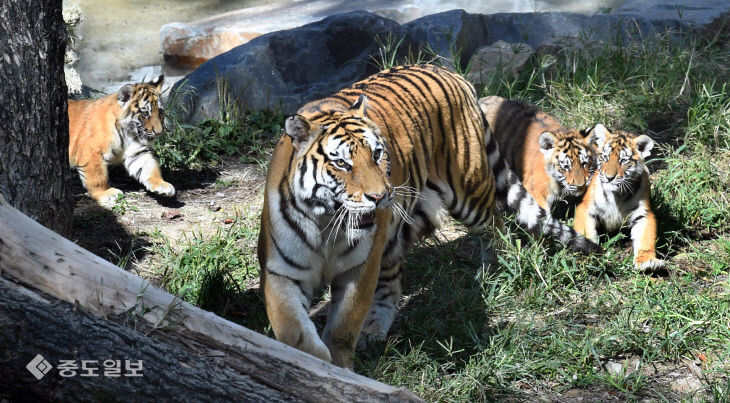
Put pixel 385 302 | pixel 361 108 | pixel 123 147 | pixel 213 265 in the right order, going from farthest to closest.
A: pixel 123 147, pixel 213 265, pixel 385 302, pixel 361 108

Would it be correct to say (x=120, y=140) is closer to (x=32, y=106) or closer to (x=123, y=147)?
(x=123, y=147)

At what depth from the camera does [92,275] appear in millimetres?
2664

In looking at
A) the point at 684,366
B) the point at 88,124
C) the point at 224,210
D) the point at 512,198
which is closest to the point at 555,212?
the point at 512,198

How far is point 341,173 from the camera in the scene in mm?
3389

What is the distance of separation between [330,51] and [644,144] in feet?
10.8

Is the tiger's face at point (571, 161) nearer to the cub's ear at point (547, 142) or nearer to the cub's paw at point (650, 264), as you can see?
the cub's ear at point (547, 142)

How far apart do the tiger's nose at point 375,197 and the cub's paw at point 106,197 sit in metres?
3.07

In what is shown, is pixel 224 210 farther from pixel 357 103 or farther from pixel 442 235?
pixel 357 103

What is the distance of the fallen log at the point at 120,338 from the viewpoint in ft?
8.14

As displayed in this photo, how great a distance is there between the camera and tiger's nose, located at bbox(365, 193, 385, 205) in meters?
3.32

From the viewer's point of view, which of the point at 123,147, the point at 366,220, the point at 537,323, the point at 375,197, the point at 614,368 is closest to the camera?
the point at 375,197

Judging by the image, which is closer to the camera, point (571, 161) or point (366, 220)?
point (366, 220)

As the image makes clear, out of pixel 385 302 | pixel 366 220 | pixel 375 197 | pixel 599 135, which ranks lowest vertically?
pixel 385 302

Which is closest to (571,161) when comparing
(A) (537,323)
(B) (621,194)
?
(B) (621,194)
